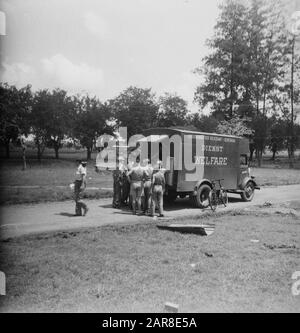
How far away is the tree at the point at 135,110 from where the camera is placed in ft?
215

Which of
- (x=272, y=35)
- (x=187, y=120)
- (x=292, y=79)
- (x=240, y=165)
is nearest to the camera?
(x=240, y=165)

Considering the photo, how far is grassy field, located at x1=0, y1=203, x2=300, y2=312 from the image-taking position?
5.01 metres

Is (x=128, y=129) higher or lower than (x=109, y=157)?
higher

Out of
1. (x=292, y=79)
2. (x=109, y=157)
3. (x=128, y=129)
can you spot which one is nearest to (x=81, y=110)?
(x=128, y=129)

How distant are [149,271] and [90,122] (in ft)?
204

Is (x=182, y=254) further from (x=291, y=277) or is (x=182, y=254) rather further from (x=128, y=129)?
(x=128, y=129)

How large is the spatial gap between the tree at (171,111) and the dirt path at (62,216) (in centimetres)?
5128

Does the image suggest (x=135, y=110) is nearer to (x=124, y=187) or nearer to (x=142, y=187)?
(x=124, y=187)

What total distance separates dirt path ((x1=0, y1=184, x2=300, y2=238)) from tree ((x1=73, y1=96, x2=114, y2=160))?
51.1 meters

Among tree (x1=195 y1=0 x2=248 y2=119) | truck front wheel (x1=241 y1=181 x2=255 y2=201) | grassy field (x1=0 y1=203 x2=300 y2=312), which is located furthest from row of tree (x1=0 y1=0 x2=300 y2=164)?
grassy field (x1=0 y1=203 x2=300 y2=312)

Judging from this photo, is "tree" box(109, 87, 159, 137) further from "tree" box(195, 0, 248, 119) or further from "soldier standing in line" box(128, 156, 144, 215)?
"soldier standing in line" box(128, 156, 144, 215)

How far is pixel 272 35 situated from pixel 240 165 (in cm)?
2409

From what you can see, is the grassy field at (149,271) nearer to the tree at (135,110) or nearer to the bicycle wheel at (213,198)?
the bicycle wheel at (213,198)

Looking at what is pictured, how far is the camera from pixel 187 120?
6588 cm
